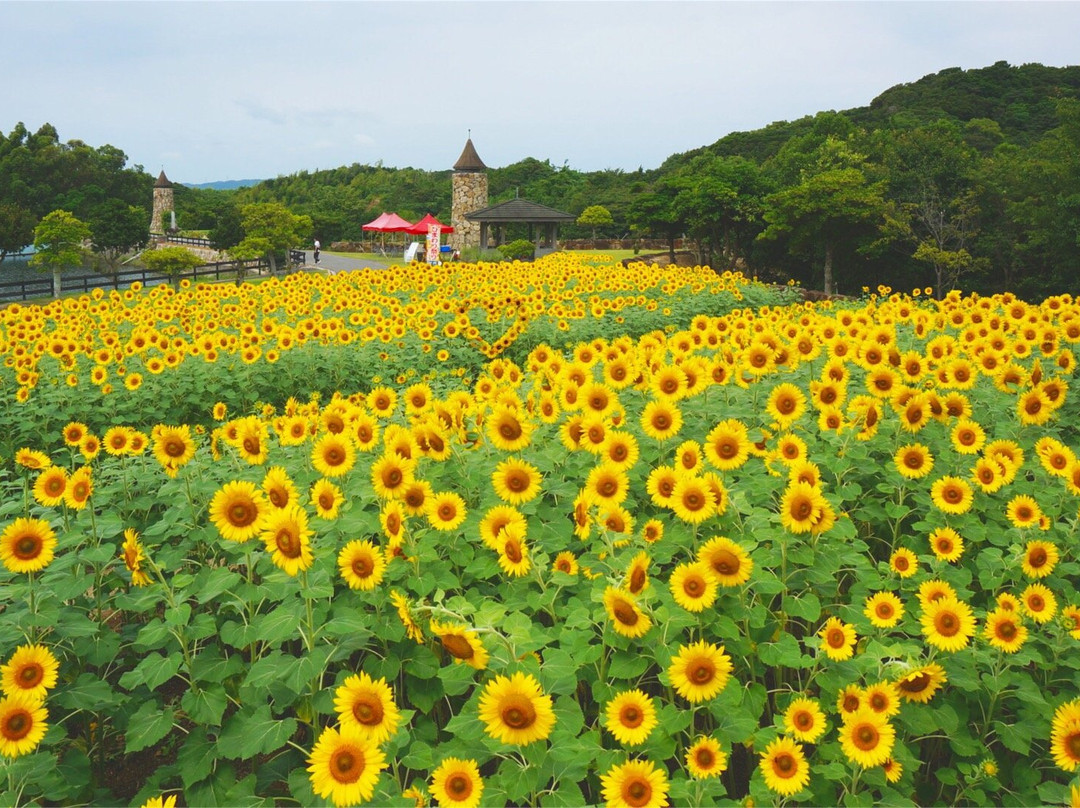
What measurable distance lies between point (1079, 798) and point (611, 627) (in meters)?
1.20

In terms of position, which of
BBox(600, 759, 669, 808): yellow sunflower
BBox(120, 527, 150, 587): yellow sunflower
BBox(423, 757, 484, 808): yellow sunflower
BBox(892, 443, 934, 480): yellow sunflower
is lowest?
BBox(600, 759, 669, 808): yellow sunflower

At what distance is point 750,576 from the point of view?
7.73 feet

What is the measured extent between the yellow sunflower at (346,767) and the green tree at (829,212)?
2505 centimetres

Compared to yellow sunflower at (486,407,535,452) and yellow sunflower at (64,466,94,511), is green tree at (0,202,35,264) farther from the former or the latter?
yellow sunflower at (486,407,535,452)

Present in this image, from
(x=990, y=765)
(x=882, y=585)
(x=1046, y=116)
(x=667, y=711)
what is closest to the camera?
(x=667, y=711)

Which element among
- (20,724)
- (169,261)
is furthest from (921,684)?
(169,261)

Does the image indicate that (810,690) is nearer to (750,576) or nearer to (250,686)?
(750,576)

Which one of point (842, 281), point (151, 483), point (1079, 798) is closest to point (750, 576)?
point (1079, 798)

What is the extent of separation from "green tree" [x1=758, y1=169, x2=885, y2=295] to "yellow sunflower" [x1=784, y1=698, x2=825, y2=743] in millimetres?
24204

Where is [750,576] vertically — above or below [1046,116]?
below

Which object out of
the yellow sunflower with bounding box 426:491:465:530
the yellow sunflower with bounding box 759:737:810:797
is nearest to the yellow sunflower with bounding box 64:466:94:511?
the yellow sunflower with bounding box 426:491:465:530

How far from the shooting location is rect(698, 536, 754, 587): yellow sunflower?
7.20 feet

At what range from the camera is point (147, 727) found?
2.33 metres

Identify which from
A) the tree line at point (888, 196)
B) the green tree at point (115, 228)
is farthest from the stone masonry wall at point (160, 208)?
the green tree at point (115, 228)
